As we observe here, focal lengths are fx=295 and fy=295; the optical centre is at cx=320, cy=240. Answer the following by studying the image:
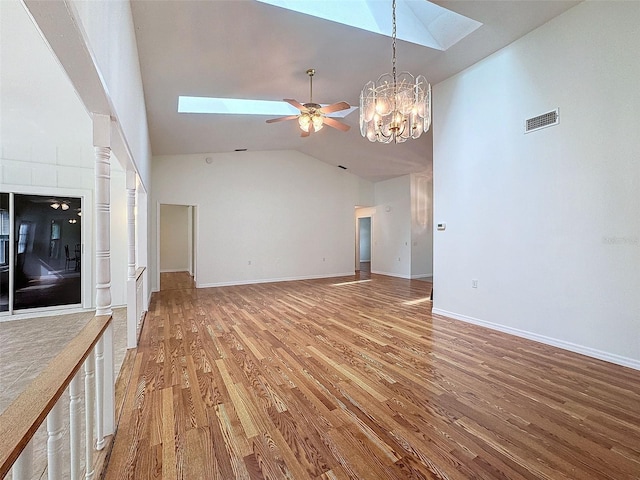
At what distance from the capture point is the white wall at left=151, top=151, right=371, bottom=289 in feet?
23.9

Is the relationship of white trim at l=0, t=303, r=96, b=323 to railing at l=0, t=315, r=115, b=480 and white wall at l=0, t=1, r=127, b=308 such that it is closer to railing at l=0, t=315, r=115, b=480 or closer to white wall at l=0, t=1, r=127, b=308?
white wall at l=0, t=1, r=127, b=308

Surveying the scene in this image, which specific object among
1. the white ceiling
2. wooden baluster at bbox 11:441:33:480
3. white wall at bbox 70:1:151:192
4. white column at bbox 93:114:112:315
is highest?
the white ceiling

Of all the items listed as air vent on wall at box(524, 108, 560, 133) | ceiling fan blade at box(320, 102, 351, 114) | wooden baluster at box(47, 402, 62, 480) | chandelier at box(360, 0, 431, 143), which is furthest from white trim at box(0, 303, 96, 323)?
air vent on wall at box(524, 108, 560, 133)

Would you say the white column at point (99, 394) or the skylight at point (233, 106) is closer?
the white column at point (99, 394)

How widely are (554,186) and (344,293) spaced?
13.6 feet

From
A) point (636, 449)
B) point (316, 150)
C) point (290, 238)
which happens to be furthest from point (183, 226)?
point (636, 449)

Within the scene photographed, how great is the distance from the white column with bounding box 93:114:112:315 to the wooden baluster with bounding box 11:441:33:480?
1140 millimetres

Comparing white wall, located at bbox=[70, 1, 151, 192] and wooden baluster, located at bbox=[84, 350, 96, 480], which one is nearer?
white wall, located at bbox=[70, 1, 151, 192]

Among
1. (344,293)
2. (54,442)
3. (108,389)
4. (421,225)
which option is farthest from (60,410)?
(421,225)

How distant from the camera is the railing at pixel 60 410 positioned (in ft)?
2.46

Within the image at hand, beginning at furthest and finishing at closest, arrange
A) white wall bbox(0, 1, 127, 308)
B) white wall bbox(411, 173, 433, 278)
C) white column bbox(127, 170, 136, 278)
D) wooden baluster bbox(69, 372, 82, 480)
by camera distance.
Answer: white wall bbox(411, 173, 433, 278)
white column bbox(127, 170, 136, 278)
white wall bbox(0, 1, 127, 308)
wooden baluster bbox(69, 372, 82, 480)

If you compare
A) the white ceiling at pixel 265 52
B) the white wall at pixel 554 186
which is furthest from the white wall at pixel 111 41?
the white wall at pixel 554 186

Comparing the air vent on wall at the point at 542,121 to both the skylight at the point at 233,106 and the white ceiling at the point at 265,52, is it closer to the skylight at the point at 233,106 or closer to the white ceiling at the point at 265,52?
the white ceiling at the point at 265,52

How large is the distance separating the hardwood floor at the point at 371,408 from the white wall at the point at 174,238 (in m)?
7.26
